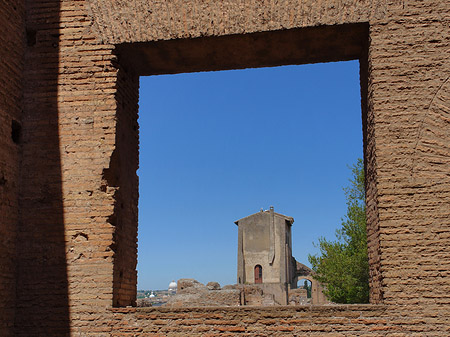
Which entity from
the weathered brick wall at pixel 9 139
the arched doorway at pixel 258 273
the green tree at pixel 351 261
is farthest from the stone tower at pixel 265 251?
the weathered brick wall at pixel 9 139

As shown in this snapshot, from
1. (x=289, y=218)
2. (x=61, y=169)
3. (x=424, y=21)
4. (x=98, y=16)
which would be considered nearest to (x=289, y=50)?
(x=424, y=21)

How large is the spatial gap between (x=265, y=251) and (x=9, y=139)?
34.9 m

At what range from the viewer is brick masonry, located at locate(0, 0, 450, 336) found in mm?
5699

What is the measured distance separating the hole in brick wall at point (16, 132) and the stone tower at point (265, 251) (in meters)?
34.3

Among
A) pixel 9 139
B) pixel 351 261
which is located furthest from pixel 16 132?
pixel 351 261

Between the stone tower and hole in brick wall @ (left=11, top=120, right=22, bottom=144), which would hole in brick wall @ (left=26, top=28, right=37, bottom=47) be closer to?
hole in brick wall @ (left=11, top=120, right=22, bottom=144)

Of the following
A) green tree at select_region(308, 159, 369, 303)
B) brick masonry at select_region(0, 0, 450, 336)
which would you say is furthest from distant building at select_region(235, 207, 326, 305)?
brick masonry at select_region(0, 0, 450, 336)

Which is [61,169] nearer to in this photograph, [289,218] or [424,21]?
[424,21]

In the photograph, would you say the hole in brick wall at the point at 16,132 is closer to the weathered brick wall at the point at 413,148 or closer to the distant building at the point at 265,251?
the weathered brick wall at the point at 413,148

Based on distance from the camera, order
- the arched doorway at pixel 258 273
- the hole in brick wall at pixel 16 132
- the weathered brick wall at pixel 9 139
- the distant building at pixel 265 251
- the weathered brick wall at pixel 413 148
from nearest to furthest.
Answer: the weathered brick wall at pixel 413 148 → the weathered brick wall at pixel 9 139 → the hole in brick wall at pixel 16 132 → the distant building at pixel 265 251 → the arched doorway at pixel 258 273

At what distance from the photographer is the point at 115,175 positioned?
6.56m

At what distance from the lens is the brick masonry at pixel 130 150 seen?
18.7 ft

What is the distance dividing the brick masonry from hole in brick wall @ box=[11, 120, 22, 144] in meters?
0.06

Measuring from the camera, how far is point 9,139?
249 inches
